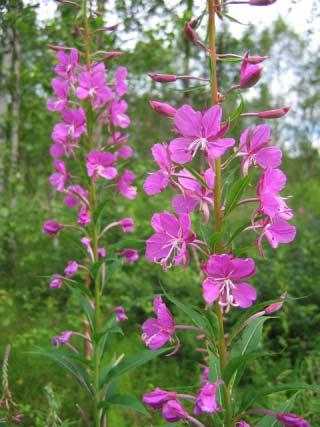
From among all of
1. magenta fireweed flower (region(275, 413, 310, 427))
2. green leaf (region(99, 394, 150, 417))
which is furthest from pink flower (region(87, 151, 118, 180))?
magenta fireweed flower (region(275, 413, 310, 427))

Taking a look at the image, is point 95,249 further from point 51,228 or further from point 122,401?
point 122,401

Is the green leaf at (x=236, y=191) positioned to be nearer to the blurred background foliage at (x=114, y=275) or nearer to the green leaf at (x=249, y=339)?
the green leaf at (x=249, y=339)

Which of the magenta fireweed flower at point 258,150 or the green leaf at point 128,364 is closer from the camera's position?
Result: the magenta fireweed flower at point 258,150

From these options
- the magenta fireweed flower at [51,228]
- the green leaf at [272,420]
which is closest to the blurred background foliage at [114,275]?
the magenta fireweed flower at [51,228]

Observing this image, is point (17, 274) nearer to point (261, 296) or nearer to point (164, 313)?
point (261, 296)

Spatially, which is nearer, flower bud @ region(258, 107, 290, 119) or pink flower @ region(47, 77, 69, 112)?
flower bud @ region(258, 107, 290, 119)

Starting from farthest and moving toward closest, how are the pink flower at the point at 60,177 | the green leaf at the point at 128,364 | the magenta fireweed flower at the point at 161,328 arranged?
the pink flower at the point at 60,177
the green leaf at the point at 128,364
the magenta fireweed flower at the point at 161,328

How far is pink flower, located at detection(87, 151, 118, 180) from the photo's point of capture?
283 cm

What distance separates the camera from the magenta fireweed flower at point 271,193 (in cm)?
160

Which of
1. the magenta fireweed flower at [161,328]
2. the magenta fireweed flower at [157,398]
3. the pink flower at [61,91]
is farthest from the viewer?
the pink flower at [61,91]

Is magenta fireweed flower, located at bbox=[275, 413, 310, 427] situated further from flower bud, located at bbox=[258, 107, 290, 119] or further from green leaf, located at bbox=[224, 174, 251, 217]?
flower bud, located at bbox=[258, 107, 290, 119]

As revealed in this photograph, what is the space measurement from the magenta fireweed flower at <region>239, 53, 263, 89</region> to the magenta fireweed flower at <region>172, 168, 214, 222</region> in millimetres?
329

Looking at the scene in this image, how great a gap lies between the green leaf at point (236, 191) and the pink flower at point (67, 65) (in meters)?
1.67

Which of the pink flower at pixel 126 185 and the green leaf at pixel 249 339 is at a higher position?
the pink flower at pixel 126 185
